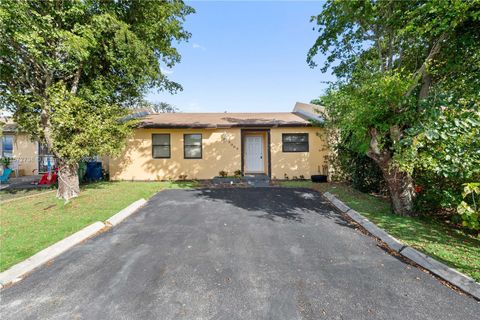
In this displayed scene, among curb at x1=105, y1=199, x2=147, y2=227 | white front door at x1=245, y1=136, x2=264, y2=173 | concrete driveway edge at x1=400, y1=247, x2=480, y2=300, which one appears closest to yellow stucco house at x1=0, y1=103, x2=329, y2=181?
white front door at x1=245, y1=136, x2=264, y2=173

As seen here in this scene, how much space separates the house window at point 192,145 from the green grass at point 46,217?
3.73 m

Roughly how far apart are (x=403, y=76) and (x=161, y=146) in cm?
1101

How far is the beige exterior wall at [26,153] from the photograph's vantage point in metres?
14.1

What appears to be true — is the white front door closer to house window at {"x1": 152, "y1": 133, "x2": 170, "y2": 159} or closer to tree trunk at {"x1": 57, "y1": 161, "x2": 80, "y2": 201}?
house window at {"x1": 152, "y1": 133, "x2": 170, "y2": 159}

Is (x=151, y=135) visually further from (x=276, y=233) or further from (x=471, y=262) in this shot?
(x=471, y=262)

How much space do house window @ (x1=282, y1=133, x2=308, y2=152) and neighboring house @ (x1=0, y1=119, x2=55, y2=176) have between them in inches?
597

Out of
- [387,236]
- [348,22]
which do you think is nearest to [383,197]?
[387,236]

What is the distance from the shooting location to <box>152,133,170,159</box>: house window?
12016mm

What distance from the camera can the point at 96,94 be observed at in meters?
7.71

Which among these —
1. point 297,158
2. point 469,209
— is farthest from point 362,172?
point 469,209

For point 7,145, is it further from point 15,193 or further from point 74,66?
point 74,66

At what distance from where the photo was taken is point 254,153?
514 inches

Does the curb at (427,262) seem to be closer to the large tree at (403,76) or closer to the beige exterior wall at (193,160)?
the large tree at (403,76)

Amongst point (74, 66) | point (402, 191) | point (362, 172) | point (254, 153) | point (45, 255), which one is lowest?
point (45, 255)
